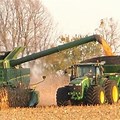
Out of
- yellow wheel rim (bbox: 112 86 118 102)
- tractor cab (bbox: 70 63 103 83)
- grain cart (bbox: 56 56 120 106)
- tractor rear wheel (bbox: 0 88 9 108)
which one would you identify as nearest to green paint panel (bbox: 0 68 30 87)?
tractor rear wheel (bbox: 0 88 9 108)

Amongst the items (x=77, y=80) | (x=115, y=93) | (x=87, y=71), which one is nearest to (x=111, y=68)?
(x=115, y=93)

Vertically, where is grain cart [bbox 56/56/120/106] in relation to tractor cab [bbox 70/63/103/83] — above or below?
below

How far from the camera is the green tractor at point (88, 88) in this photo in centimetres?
1619

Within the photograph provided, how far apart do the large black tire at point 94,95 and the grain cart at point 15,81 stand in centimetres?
269

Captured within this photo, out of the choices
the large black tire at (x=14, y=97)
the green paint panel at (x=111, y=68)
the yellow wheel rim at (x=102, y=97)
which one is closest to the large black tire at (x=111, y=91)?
the yellow wheel rim at (x=102, y=97)

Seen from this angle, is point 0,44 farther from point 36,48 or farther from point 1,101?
point 1,101

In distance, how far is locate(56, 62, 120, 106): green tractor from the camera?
1619cm

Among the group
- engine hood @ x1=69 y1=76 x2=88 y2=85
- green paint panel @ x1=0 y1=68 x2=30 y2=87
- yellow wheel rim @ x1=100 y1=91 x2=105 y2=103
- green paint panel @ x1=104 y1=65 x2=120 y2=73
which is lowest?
yellow wheel rim @ x1=100 y1=91 x2=105 y2=103

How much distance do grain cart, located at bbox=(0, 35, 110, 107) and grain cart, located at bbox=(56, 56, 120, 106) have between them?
1.47 metres

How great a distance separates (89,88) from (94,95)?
12.9 inches

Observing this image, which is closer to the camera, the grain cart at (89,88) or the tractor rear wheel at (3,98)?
the grain cart at (89,88)

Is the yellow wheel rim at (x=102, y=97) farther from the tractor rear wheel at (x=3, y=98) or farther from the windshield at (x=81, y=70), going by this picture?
the tractor rear wheel at (x=3, y=98)

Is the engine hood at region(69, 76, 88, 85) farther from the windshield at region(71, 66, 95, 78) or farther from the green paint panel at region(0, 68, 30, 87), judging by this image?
the green paint panel at region(0, 68, 30, 87)

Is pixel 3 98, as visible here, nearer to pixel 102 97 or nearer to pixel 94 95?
pixel 94 95
